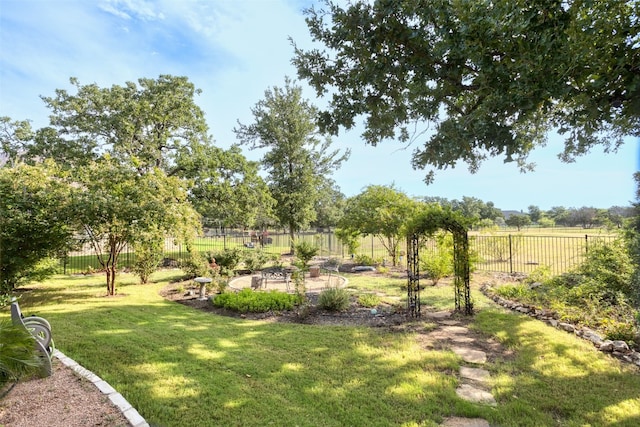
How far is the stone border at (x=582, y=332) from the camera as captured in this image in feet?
13.4

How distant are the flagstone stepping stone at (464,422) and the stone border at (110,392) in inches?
96.1

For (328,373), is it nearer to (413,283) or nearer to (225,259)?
(413,283)

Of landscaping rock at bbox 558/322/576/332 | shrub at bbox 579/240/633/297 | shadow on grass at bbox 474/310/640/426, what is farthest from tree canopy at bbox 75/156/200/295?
shrub at bbox 579/240/633/297

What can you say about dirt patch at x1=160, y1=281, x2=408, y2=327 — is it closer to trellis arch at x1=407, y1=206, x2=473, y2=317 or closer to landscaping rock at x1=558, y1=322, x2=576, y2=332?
trellis arch at x1=407, y1=206, x2=473, y2=317

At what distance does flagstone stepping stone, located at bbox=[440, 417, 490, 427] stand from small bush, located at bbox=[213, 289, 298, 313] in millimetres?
4314

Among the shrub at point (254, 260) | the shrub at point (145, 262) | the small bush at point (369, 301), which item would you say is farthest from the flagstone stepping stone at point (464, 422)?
the shrub at point (254, 260)

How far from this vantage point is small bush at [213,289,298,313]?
21.2 feet

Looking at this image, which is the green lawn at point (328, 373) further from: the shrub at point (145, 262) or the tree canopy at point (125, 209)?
the shrub at point (145, 262)

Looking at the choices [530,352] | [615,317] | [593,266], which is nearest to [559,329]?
[615,317]

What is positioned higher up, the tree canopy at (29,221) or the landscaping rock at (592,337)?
the tree canopy at (29,221)

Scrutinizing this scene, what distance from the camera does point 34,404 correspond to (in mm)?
2707

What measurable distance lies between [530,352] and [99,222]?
8.70 meters

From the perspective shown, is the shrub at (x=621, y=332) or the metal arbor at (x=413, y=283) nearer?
the shrub at (x=621, y=332)

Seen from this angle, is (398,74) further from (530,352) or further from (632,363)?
(632,363)
